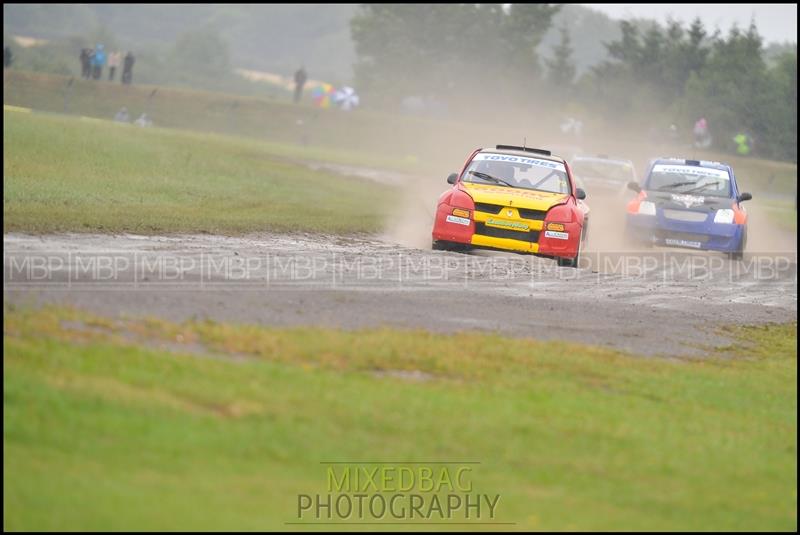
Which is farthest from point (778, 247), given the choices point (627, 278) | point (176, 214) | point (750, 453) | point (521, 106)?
point (521, 106)

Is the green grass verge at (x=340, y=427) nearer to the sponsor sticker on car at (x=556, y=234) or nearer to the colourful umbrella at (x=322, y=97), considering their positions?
the sponsor sticker on car at (x=556, y=234)

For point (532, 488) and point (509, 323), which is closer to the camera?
point (532, 488)

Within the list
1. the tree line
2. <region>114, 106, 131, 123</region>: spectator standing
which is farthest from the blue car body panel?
the tree line

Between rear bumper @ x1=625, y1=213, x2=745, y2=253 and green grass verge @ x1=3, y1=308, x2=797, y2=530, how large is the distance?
10.9m

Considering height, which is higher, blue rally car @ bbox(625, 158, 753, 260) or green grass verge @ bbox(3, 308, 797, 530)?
blue rally car @ bbox(625, 158, 753, 260)

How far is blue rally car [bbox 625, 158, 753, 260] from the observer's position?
70.6 feet

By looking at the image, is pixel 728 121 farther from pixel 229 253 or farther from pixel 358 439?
pixel 358 439

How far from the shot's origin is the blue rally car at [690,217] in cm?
2153

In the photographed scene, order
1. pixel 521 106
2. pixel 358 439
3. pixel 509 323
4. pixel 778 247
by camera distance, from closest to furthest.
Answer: pixel 358 439 → pixel 509 323 → pixel 778 247 → pixel 521 106

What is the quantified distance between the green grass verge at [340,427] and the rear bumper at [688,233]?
1093 cm

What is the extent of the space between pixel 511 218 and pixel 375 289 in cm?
402

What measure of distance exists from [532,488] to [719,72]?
61553mm

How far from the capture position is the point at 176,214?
65.1 ft
